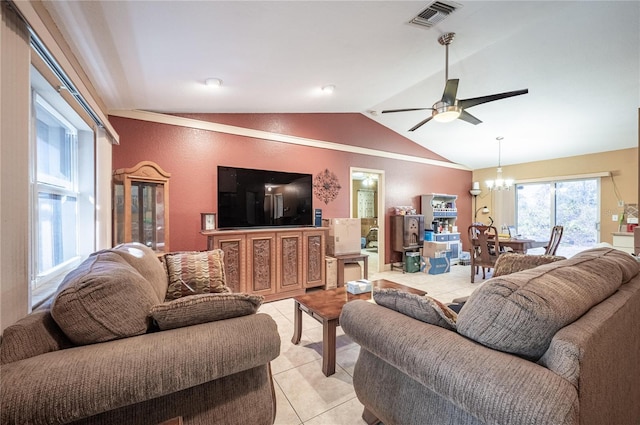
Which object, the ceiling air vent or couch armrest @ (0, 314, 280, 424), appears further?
the ceiling air vent

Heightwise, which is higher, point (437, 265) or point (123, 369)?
point (123, 369)

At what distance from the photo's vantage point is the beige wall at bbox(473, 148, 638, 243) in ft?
15.1

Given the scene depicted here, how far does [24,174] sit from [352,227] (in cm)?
359

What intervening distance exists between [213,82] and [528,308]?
282 cm

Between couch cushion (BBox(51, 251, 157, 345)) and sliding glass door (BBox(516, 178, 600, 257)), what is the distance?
7.01 m

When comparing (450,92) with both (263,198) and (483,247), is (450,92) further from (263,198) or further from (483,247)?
(483,247)

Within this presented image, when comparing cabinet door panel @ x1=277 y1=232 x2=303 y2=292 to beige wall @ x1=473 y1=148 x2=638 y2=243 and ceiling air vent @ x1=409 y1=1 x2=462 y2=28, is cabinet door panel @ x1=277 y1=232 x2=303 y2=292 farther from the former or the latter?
beige wall @ x1=473 y1=148 x2=638 y2=243

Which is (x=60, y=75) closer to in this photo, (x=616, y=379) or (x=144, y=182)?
(x=144, y=182)

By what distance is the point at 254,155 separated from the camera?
391 centimetres

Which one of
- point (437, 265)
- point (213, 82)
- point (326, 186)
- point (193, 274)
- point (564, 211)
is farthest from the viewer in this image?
point (564, 211)

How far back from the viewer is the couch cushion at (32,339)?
2.74 feet

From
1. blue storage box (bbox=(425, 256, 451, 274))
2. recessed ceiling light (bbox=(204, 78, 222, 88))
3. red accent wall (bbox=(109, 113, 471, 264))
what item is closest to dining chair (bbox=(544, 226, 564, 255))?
blue storage box (bbox=(425, 256, 451, 274))

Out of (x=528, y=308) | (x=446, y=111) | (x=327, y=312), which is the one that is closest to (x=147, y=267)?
(x=327, y=312)

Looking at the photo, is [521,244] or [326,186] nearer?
[521,244]
